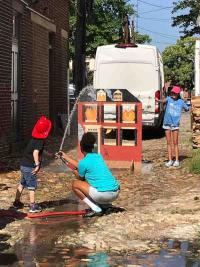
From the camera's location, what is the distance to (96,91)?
42.5 feet

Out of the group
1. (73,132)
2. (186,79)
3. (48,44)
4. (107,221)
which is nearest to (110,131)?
(107,221)

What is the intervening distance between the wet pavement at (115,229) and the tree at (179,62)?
81.0 meters

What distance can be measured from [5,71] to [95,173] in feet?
19.2

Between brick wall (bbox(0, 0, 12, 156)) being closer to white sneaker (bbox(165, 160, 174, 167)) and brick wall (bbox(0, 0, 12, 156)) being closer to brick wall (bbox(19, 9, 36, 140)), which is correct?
brick wall (bbox(19, 9, 36, 140))

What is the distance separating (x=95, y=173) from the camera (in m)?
8.08

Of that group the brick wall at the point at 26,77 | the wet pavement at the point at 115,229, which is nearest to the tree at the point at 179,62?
the brick wall at the point at 26,77

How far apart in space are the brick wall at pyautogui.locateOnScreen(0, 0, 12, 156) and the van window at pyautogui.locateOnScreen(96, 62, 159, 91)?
5943mm

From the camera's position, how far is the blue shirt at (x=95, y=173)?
8.05 meters

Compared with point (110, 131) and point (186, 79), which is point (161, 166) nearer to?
point (110, 131)

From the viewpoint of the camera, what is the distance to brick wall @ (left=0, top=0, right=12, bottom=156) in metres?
12.9

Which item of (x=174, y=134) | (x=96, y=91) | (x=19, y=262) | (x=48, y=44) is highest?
(x=48, y=44)

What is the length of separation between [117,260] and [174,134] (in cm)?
715

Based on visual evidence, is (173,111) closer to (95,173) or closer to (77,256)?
(95,173)

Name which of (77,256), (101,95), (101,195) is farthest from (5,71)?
(77,256)
